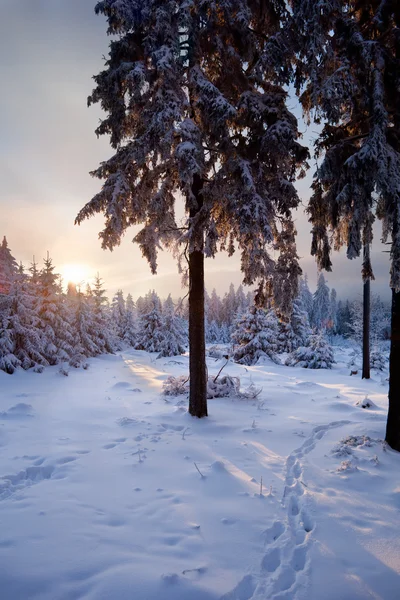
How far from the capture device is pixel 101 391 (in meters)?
12.0

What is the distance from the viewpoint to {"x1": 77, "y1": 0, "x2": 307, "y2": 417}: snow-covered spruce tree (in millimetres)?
6656

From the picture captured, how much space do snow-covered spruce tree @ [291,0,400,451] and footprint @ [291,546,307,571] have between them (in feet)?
13.5

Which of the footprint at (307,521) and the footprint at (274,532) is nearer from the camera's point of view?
the footprint at (274,532)

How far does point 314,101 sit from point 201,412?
7.57 m

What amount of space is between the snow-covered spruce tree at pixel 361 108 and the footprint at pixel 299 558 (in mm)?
4117

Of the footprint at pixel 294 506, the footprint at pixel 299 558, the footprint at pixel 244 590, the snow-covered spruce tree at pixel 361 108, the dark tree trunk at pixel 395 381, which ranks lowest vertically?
the footprint at pixel 294 506

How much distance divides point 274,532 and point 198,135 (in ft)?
23.4

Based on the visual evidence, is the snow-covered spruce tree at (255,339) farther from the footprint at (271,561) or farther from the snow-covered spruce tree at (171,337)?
the footprint at (271,561)

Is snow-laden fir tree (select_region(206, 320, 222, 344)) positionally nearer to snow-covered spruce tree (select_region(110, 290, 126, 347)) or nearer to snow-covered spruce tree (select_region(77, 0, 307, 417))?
snow-covered spruce tree (select_region(110, 290, 126, 347))

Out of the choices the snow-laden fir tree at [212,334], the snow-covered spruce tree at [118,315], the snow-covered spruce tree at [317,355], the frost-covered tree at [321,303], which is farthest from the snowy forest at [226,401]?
the frost-covered tree at [321,303]

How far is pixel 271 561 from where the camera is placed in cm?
319

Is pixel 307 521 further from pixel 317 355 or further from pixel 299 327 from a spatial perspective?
pixel 299 327

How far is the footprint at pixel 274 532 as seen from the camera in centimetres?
354

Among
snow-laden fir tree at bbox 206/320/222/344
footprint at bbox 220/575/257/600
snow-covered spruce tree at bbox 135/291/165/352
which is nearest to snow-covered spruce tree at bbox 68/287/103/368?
snow-covered spruce tree at bbox 135/291/165/352
